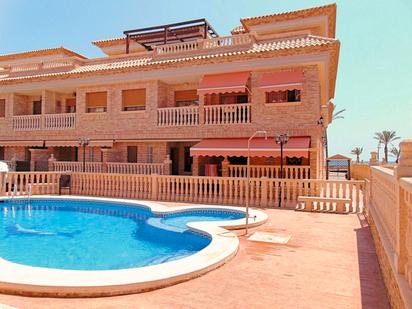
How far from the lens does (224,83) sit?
19938 millimetres

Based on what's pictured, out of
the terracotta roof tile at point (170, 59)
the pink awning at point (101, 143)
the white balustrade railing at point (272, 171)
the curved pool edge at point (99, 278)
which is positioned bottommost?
the curved pool edge at point (99, 278)

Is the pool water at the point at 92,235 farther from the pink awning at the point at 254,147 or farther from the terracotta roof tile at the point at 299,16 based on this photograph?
the terracotta roof tile at the point at 299,16

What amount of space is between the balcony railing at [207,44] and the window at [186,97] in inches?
132

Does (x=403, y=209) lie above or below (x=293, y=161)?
below

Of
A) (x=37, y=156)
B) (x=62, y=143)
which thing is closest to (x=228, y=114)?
(x=62, y=143)

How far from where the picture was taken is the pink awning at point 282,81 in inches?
707

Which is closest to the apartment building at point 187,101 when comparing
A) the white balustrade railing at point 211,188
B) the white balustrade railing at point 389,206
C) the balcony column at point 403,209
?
the white balustrade railing at point 211,188

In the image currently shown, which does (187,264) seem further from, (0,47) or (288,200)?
(0,47)

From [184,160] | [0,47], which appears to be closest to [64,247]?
[184,160]

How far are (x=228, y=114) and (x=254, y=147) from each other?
12.1ft

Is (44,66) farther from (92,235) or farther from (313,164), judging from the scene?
(313,164)

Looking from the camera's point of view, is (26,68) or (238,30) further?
(238,30)

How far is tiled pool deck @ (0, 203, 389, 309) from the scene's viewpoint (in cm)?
515

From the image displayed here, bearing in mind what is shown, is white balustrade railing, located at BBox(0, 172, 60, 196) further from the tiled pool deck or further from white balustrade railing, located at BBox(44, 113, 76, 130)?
the tiled pool deck
